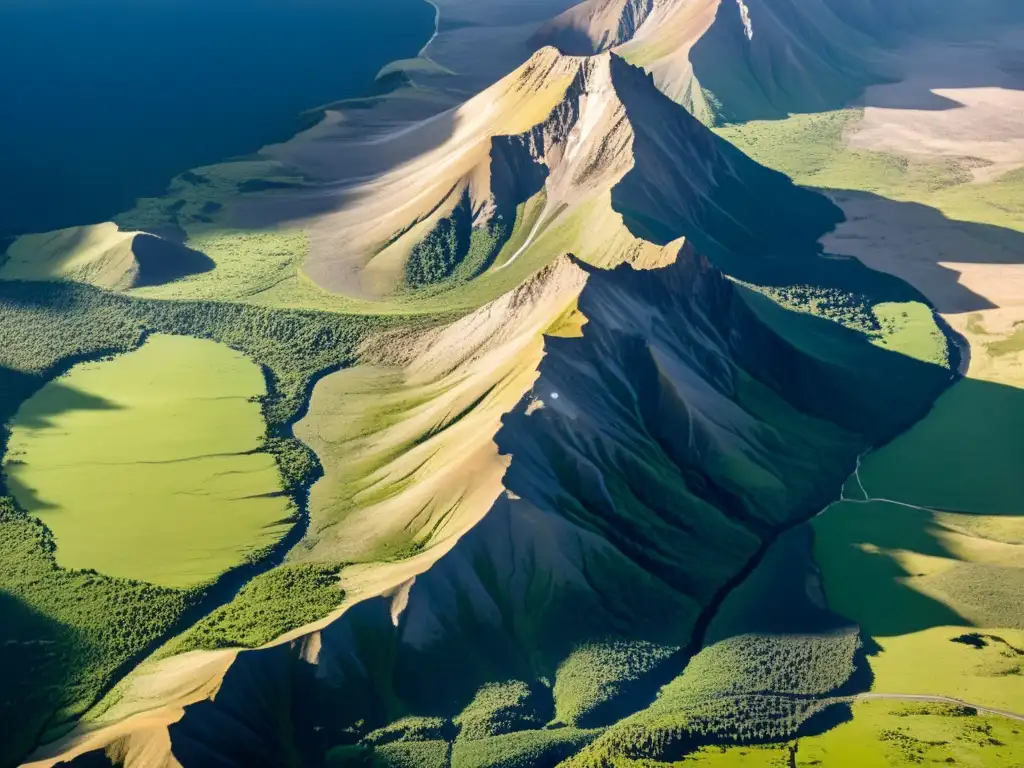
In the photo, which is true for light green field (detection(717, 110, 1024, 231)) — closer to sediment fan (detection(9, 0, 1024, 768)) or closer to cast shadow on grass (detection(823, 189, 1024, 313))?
cast shadow on grass (detection(823, 189, 1024, 313))

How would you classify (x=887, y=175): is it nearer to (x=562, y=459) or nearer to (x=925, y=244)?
(x=925, y=244)

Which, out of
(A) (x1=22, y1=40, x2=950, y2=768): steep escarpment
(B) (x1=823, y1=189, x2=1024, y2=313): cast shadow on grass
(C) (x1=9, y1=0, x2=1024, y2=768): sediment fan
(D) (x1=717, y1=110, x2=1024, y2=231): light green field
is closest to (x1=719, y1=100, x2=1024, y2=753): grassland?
(C) (x1=9, y1=0, x2=1024, y2=768): sediment fan

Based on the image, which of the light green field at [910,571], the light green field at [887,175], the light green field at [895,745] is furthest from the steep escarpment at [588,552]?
the light green field at [887,175]

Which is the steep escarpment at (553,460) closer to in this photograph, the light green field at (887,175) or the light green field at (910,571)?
the light green field at (910,571)

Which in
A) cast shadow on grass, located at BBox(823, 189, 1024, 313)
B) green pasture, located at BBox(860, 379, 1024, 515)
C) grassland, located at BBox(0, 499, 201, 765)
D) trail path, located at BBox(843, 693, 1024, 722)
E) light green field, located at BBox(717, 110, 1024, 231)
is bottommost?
trail path, located at BBox(843, 693, 1024, 722)

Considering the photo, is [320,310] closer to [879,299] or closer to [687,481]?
[687,481]

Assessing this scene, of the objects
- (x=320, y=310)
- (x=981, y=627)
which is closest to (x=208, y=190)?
(x=320, y=310)
